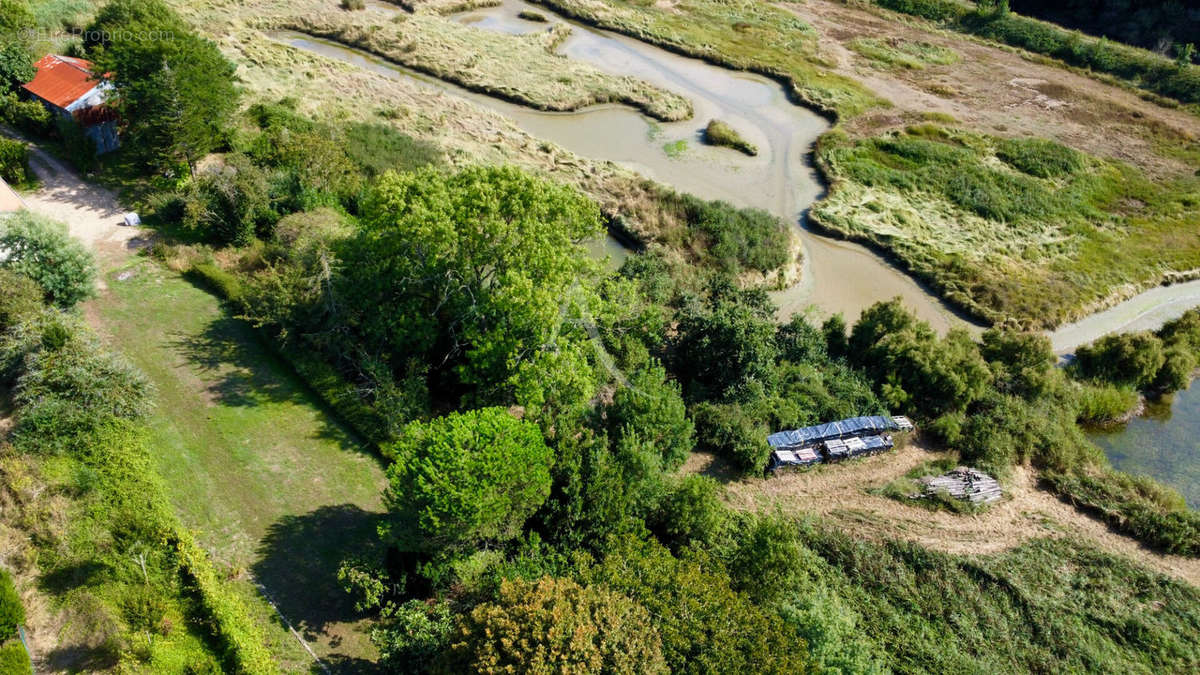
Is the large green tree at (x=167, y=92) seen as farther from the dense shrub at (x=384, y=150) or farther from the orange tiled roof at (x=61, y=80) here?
the dense shrub at (x=384, y=150)

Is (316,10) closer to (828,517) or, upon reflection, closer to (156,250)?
(156,250)

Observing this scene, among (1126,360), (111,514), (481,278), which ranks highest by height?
(481,278)

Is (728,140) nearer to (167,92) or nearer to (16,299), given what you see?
(167,92)

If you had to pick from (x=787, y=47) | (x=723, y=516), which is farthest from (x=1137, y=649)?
(x=787, y=47)

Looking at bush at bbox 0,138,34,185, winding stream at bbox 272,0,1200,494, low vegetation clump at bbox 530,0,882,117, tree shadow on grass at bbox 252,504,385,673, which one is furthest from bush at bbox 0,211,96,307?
low vegetation clump at bbox 530,0,882,117

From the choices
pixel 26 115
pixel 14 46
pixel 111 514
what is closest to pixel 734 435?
pixel 111 514

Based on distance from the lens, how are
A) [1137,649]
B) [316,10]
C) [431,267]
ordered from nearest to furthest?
[1137,649], [431,267], [316,10]

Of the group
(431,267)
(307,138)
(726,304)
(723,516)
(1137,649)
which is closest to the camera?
(1137,649)
